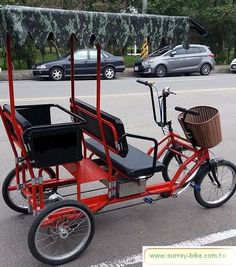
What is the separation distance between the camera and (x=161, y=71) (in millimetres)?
18656

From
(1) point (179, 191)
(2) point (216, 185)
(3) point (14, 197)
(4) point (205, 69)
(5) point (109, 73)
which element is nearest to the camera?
(1) point (179, 191)

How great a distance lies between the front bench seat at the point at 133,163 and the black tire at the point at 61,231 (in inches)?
21.4

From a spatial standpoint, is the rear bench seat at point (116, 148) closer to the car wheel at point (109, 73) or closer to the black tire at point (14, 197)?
the black tire at point (14, 197)

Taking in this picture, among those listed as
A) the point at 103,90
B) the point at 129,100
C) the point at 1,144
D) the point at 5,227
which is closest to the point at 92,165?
the point at 5,227

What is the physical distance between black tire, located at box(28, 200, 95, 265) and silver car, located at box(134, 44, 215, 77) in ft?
50.6

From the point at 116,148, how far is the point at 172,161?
142 cm

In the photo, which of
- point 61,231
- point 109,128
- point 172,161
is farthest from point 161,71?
point 61,231

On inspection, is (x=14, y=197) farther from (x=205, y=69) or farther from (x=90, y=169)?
(x=205, y=69)

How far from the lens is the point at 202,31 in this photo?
3771 mm

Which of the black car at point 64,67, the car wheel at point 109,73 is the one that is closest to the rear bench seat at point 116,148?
the black car at point 64,67

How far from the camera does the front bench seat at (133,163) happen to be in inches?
144

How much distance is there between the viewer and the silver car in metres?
18.4

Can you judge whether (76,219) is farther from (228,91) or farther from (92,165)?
(228,91)

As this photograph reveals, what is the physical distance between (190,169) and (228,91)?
886 cm
